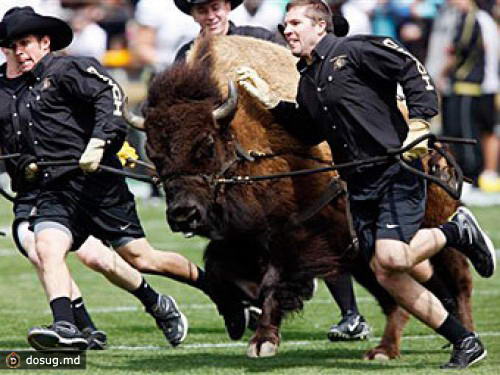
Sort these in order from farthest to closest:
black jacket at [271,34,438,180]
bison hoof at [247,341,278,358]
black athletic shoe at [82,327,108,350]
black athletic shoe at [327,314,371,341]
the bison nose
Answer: black athletic shoe at [327,314,371,341], black athletic shoe at [82,327,108,350], bison hoof at [247,341,278,358], the bison nose, black jacket at [271,34,438,180]

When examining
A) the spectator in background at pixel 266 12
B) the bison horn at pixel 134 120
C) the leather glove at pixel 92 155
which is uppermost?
the bison horn at pixel 134 120

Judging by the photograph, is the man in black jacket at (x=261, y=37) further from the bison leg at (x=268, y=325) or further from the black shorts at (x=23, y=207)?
the black shorts at (x=23, y=207)

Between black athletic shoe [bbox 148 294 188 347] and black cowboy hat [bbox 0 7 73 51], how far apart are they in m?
1.83

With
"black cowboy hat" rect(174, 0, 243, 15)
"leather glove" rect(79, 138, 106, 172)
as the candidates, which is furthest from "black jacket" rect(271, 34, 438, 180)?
"black cowboy hat" rect(174, 0, 243, 15)

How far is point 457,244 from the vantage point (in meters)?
8.73

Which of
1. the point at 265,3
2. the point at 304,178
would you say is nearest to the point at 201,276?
the point at 304,178

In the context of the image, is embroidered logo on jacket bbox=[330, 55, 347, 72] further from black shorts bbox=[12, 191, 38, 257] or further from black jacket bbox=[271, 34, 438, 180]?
black shorts bbox=[12, 191, 38, 257]

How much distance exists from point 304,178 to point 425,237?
103 centimetres

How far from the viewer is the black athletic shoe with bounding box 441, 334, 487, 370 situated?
27.4 ft

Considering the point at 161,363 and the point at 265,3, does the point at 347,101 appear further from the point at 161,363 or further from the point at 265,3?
the point at 265,3

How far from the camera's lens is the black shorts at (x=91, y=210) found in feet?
29.6

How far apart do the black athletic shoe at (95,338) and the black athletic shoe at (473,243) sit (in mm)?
2333

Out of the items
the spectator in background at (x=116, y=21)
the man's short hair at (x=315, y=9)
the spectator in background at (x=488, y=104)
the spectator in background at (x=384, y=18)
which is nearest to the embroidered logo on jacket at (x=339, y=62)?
the man's short hair at (x=315, y=9)

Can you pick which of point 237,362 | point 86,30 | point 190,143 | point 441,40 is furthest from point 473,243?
point 86,30
